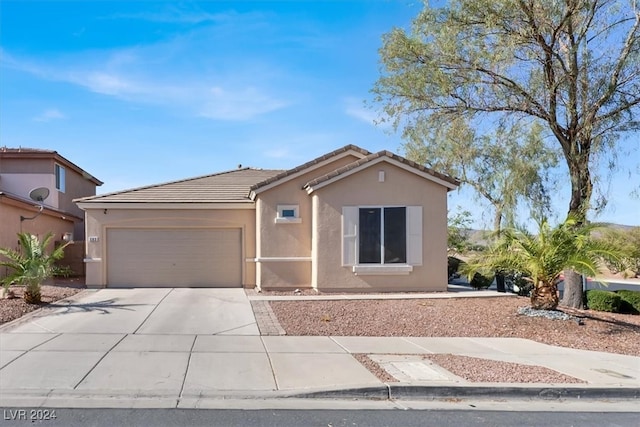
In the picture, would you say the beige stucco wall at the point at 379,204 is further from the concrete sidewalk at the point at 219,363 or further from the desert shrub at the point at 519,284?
the desert shrub at the point at 519,284

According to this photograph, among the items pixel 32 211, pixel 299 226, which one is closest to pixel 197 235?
pixel 299 226

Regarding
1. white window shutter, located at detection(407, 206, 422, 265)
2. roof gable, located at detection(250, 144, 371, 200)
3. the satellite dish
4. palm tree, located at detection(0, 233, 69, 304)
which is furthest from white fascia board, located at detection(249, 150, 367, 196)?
the satellite dish

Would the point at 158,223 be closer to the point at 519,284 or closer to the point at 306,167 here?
the point at 306,167

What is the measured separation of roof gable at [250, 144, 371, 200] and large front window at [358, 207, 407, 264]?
2.38 m

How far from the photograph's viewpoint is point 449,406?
625 cm

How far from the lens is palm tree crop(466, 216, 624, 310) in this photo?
436 inches

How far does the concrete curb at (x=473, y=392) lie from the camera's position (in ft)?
21.1

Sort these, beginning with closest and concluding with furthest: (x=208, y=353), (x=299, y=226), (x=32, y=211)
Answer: (x=208, y=353), (x=299, y=226), (x=32, y=211)

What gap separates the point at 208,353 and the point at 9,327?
4340 millimetres

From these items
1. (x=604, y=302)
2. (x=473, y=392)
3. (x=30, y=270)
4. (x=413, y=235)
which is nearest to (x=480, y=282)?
(x=604, y=302)

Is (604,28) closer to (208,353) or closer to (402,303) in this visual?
(402,303)

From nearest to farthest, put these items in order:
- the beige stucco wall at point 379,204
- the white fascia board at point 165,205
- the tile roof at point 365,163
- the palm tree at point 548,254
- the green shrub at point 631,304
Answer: the palm tree at point 548,254
the tile roof at point 365,163
the beige stucco wall at point 379,204
the green shrub at point 631,304
the white fascia board at point 165,205

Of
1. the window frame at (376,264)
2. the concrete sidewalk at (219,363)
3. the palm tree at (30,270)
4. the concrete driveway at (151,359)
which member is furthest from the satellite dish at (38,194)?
the window frame at (376,264)

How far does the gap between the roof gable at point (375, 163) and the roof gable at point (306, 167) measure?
0.65m
